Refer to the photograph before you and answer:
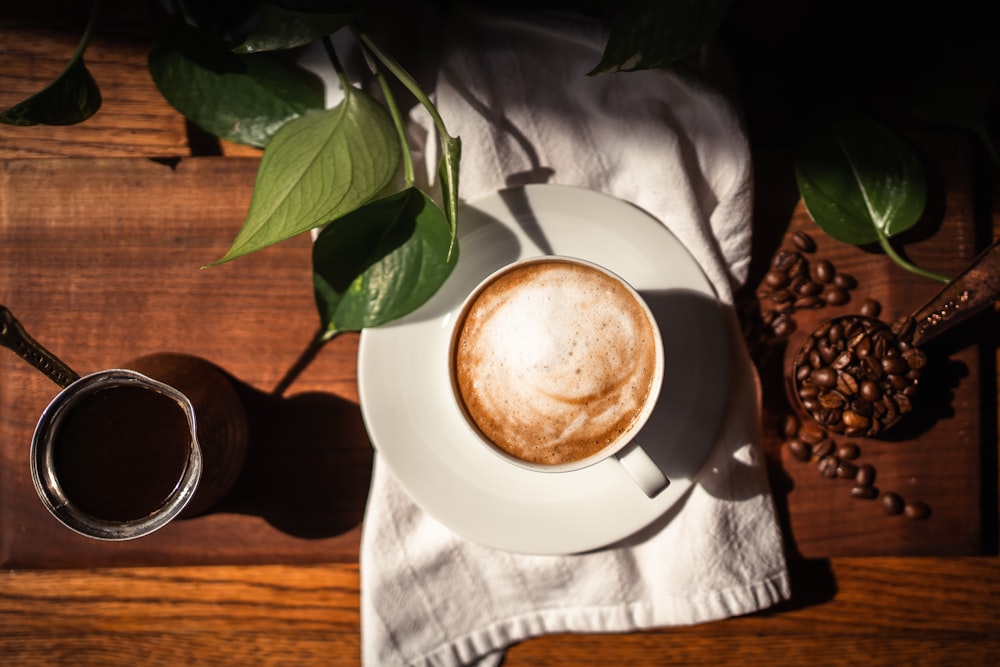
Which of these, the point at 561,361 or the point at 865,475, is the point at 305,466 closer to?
the point at 561,361

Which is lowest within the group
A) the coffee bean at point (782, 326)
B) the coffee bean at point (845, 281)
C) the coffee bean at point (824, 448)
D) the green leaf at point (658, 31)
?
the coffee bean at point (824, 448)

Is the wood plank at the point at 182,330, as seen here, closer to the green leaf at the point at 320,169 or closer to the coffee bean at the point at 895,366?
the green leaf at the point at 320,169

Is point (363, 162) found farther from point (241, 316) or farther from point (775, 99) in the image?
point (775, 99)

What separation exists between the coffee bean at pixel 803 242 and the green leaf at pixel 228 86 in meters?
0.59

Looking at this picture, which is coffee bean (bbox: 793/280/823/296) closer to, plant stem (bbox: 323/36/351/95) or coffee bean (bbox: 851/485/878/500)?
coffee bean (bbox: 851/485/878/500)

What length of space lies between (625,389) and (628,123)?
314mm

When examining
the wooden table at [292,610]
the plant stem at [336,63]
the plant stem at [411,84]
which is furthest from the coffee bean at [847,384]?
the plant stem at [336,63]

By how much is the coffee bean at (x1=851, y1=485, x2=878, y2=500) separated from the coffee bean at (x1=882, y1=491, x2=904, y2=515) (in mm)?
12

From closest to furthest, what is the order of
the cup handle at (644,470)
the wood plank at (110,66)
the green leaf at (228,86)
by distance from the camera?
1. the cup handle at (644,470)
2. the green leaf at (228,86)
3. the wood plank at (110,66)

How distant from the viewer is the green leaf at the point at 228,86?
2.49 ft

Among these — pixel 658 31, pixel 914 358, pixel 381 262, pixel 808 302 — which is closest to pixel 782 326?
pixel 808 302

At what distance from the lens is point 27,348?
66 cm

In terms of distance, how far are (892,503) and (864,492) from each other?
1.4 inches

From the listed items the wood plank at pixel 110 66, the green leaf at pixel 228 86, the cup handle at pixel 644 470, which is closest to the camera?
the cup handle at pixel 644 470
